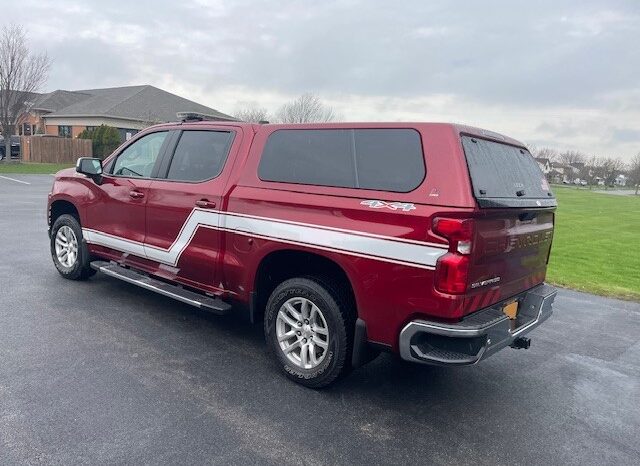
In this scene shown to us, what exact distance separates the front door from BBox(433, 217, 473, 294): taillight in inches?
125

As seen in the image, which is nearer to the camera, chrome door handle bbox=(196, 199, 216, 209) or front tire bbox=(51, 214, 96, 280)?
chrome door handle bbox=(196, 199, 216, 209)

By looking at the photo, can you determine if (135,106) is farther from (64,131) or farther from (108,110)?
(64,131)

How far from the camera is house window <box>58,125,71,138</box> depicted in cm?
4334

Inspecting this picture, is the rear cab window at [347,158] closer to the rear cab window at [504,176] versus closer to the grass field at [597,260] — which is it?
the rear cab window at [504,176]

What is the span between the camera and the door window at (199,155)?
449 cm

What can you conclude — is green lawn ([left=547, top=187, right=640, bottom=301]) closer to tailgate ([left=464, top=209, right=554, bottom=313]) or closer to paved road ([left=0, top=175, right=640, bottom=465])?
paved road ([left=0, top=175, right=640, bottom=465])

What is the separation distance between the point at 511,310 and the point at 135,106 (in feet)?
140

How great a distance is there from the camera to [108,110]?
40781 millimetres

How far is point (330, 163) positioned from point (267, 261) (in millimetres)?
966

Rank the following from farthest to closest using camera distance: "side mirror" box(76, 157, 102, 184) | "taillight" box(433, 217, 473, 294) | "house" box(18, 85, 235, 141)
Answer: "house" box(18, 85, 235, 141), "side mirror" box(76, 157, 102, 184), "taillight" box(433, 217, 473, 294)

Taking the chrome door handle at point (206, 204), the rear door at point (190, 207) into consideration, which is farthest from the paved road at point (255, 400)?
the chrome door handle at point (206, 204)

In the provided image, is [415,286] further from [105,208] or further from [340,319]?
[105,208]

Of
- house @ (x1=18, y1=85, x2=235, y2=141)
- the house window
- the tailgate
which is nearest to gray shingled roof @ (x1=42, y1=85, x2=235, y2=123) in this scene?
house @ (x1=18, y1=85, x2=235, y2=141)

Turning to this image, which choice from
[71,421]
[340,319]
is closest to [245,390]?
[340,319]
